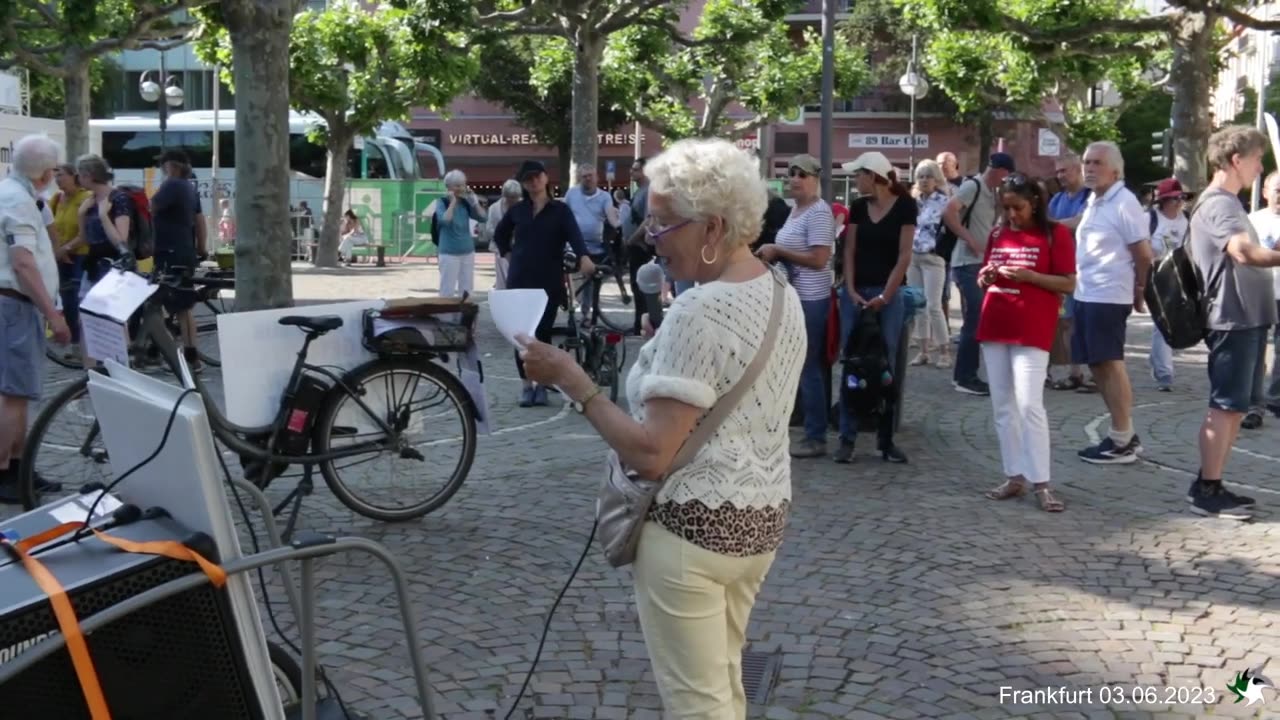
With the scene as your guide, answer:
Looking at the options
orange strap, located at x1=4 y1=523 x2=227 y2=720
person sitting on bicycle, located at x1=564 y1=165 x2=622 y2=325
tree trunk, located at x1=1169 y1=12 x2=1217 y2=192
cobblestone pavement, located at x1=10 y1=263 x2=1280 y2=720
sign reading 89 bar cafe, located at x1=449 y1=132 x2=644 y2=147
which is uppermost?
sign reading 89 bar cafe, located at x1=449 y1=132 x2=644 y2=147

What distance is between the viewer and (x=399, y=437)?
6.55m

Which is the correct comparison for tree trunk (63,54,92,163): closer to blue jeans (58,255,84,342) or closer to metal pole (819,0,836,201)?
blue jeans (58,255,84,342)

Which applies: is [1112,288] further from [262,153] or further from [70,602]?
[70,602]

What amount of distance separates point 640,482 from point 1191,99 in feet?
57.1

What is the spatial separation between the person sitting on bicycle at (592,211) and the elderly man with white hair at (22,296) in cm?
775

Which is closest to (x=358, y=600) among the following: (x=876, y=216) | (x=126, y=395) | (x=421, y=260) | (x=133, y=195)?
(x=126, y=395)

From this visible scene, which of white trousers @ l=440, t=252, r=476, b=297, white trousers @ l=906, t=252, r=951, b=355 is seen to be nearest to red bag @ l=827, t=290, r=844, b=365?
white trousers @ l=906, t=252, r=951, b=355

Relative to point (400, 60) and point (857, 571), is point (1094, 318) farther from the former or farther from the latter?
point (400, 60)

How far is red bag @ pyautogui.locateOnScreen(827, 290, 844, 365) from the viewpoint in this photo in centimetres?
848

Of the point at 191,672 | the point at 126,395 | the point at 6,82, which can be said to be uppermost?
the point at 6,82

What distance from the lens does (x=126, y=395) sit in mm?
2891

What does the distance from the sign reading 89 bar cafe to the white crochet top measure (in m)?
58.0

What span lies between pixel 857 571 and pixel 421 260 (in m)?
31.5

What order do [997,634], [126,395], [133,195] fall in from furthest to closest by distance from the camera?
[133,195] → [997,634] → [126,395]
